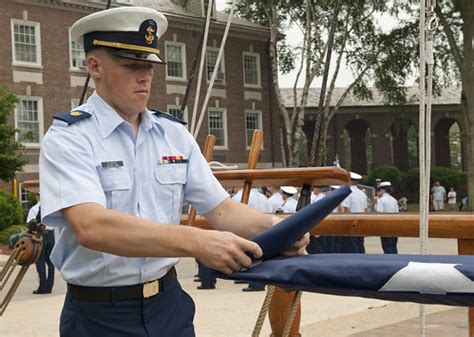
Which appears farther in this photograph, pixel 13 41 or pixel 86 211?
pixel 13 41

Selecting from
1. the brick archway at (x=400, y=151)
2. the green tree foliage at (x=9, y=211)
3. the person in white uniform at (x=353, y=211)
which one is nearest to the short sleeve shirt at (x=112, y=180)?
the person in white uniform at (x=353, y=211)

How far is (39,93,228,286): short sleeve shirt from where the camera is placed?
2547 millimetres

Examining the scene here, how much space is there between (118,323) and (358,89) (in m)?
34.7

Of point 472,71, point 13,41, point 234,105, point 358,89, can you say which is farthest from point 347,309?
point 234,105

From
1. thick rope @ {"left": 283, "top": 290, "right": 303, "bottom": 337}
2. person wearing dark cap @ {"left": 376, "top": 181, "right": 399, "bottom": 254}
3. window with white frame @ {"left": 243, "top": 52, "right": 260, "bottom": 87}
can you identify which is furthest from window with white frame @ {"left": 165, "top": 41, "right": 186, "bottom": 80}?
thick rope @ {"left": 283, "top": 290, "right": 303, "bottom": 337}

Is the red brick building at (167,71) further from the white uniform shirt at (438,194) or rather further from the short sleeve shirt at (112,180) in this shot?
the short sleeve shirt at (112,180)

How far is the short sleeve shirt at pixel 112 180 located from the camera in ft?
8.36

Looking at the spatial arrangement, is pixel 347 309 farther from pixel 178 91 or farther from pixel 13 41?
pixel 178 91

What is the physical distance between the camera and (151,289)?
9.11ft

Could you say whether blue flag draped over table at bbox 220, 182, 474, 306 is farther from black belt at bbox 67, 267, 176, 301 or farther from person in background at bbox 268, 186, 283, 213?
person in background at bbox 268, 186, 283, 213

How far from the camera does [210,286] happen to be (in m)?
13.5

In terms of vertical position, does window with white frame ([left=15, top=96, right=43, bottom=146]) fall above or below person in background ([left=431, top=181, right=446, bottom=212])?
above

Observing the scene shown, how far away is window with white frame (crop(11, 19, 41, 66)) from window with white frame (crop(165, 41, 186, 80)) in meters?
6.40

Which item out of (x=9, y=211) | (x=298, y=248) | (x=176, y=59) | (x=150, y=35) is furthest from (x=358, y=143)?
(x=298, y=248)
